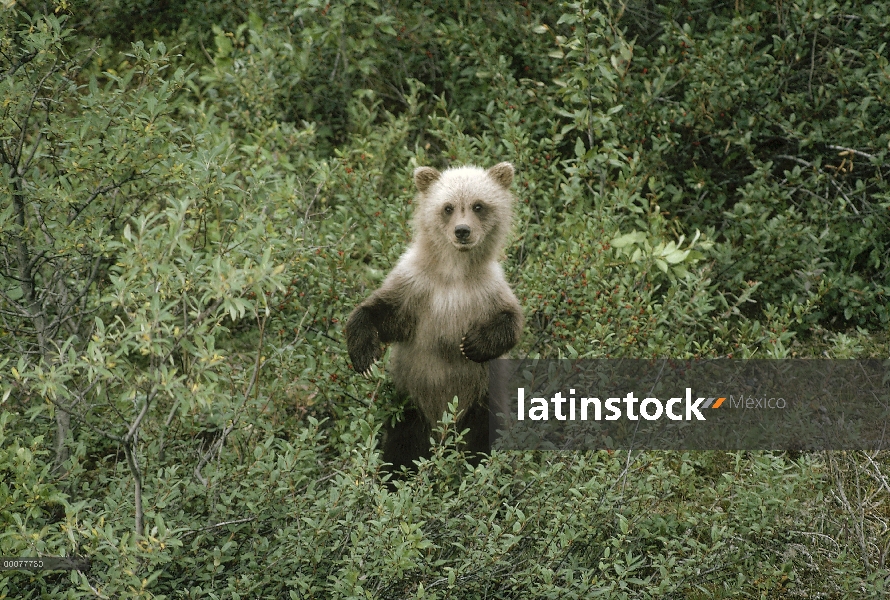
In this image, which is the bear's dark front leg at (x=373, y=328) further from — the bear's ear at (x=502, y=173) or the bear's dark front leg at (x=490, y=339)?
the bear's ear at (x=502, y=173)

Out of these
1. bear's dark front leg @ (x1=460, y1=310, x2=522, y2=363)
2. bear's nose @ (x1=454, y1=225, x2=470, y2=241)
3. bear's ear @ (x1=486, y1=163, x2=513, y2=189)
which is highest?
bear's ear @ (x1=486, y1=163, x2=513, y2=189)

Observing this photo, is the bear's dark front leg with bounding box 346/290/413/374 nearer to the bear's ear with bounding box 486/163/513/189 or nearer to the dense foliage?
the dense foliage

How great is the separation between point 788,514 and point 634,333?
1.57 meters

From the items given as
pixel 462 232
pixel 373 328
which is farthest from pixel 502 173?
pixel 373 328

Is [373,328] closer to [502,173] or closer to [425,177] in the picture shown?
[425,177]

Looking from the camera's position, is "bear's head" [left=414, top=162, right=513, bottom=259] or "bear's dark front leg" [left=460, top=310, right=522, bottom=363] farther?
"bear's head" [left=414, top=162, right=513, bottom=259]

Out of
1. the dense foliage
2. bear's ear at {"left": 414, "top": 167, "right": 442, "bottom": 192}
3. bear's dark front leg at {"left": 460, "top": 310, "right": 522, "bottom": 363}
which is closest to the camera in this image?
the dense foliage

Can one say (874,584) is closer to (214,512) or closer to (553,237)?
(214,512)

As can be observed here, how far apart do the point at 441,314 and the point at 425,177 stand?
87cm

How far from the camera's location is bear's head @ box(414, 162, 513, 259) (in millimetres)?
5152

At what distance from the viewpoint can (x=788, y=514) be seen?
4473 millimetres

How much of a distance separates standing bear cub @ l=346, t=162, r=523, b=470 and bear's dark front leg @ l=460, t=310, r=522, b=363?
0.02 meters

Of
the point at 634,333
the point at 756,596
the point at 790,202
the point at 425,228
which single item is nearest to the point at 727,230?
the point at 790,202

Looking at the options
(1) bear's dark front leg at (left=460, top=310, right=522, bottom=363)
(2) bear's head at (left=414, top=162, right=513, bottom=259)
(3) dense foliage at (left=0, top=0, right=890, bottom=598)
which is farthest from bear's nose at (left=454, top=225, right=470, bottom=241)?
(3) dense foliage at (left=0, top=0, right=890, bottom=598)
